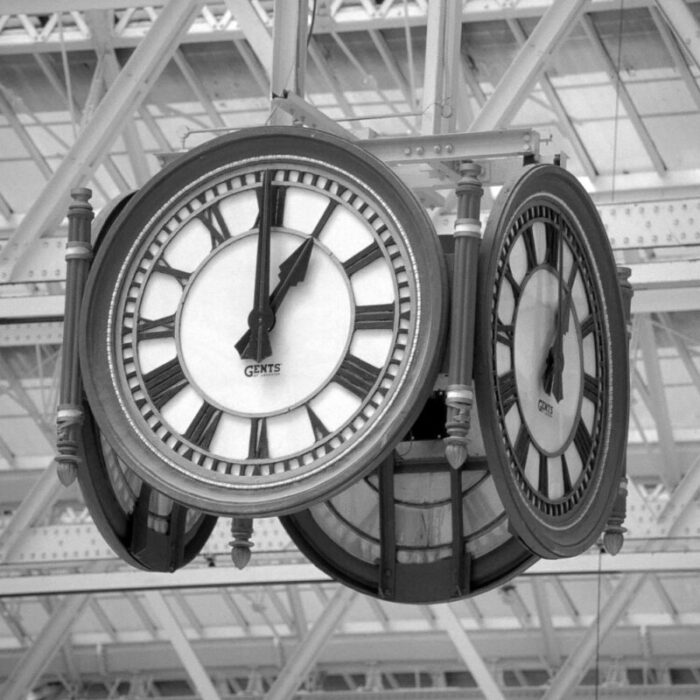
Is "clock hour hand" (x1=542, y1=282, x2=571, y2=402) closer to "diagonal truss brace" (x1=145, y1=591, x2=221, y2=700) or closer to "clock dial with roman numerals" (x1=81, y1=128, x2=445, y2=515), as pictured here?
"clock dial with roman numerals" (x1=81, y1=128, x2=445, y2=515)

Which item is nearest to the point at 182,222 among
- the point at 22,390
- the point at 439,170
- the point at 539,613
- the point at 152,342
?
the point at 152,342

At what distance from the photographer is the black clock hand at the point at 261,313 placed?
8805 mm

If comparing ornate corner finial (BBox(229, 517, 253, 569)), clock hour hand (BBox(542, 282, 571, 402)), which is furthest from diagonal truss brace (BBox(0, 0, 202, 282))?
clock hour hand (BBox(542, 282, 571, 402))

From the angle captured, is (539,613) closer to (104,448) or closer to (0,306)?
(0,306)

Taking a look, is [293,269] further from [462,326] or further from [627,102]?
[627,102]

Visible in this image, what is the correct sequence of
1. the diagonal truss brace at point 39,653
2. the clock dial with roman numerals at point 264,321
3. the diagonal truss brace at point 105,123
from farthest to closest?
1. the diagonal truss brace at point 39,653
2. the diagonal truss brace at point 105,123
3. the clock dial with roman numerals at point 264,321

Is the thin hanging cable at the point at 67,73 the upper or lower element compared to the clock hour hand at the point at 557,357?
upper

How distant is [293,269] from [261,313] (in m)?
0.20

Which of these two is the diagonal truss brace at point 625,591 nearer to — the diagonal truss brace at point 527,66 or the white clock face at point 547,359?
the diagonal truss brace at point 527,66

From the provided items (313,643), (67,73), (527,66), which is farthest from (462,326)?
(313,643)

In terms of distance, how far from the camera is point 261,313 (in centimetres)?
882

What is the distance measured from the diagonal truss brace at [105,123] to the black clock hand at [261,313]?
10360 mm

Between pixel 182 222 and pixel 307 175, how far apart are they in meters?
0.50

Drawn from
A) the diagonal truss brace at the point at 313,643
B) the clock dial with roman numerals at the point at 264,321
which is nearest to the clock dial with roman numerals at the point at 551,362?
the clock dial with roman numerals at the point at 264,321
